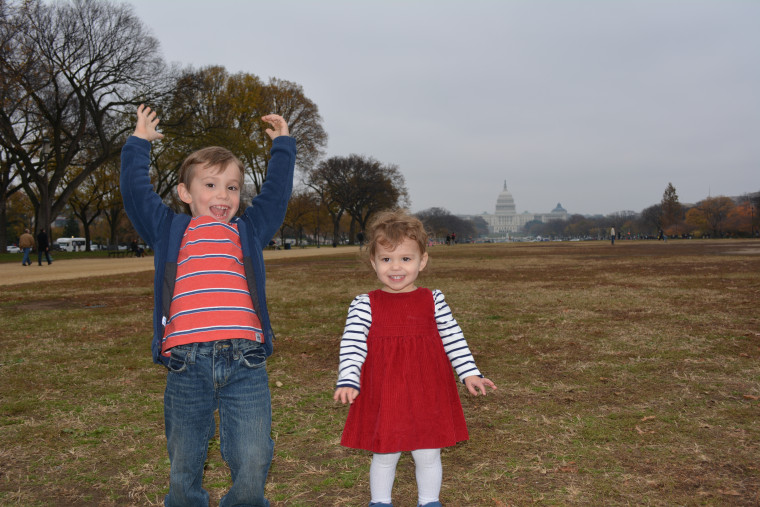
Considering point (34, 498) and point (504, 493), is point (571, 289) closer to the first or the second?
point (504, 493)

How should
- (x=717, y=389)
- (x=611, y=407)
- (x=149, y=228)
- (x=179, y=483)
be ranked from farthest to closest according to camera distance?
(x=717, y=389)
(x=611, y=407)
(x=149, y=228)
(x=179, y=483)

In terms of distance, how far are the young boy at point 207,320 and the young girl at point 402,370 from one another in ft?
1.41

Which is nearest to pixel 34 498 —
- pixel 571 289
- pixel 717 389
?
pixel 717 389

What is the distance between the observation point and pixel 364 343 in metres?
2.77

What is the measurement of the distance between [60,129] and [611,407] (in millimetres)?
34819

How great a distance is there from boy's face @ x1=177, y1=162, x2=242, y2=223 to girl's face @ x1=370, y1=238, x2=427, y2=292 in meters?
0.77

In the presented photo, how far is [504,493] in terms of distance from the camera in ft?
10.2

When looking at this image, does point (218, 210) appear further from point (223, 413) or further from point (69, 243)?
point (69, 243)

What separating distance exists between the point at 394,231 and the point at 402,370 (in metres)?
0.68

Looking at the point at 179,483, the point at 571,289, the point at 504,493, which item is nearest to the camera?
the point at 179,483

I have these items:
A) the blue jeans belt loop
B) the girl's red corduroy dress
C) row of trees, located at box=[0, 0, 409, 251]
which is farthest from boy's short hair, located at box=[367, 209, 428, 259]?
row of trees, located at box=[0, 0, 409, 251]

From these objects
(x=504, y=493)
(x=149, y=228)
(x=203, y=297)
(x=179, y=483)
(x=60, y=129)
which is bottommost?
(x=504, y=493)

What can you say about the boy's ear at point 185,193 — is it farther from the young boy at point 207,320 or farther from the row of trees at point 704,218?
the row of trees at point 704,218

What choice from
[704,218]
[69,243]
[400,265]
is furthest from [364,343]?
[704,218]
